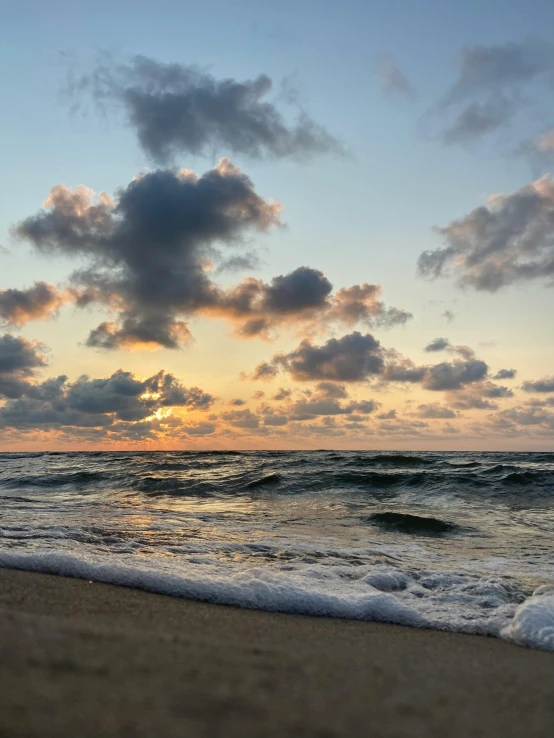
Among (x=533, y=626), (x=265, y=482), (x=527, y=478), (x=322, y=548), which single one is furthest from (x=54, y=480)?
(x=533, y=626)

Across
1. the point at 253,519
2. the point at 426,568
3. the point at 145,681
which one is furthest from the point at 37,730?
the point at 253,519

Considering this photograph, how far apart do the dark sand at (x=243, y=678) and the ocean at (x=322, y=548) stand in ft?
1.71

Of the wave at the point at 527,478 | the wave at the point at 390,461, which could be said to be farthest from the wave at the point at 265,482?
the wave at the point at 527,478

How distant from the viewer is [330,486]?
1468 centimetres

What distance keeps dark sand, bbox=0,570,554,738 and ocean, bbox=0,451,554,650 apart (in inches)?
20.5

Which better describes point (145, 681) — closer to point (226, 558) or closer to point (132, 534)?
point (226, 558)

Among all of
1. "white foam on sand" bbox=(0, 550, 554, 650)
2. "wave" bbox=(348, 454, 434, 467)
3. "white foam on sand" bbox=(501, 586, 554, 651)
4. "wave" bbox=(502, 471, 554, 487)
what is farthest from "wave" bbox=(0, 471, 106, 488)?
"white foam on sand" bbox=(501, 586, 554, 651)

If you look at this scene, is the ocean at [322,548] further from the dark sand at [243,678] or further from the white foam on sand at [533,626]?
the dark sand at [243,678]

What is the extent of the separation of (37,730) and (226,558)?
360 centimetres

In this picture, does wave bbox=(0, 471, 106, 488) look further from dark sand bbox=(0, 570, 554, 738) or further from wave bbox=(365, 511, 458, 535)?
dark sand bbox=(0, 570, 554, 738)

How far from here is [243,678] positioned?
222cm

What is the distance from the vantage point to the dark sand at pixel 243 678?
6.06 ft

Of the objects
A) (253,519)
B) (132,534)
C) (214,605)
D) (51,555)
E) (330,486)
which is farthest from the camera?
(330,486)

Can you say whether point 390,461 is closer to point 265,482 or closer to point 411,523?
point 265,482
